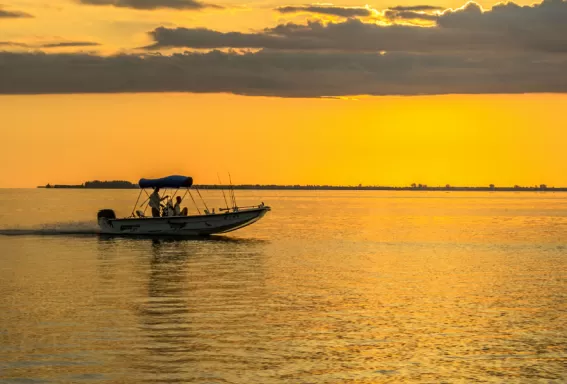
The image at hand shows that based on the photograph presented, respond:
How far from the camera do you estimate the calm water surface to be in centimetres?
2294

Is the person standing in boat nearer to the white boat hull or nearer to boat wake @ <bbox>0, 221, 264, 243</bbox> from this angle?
the white boat hull

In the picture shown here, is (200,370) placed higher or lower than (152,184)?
lower

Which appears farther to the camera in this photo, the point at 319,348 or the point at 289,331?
the point at 289,331

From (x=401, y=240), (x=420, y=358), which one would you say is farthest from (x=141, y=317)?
(x=401, y=240)

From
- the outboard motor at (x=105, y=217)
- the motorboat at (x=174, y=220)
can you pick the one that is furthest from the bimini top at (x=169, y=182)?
the outboard motor at (x=105, y=217)

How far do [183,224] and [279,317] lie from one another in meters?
38.9

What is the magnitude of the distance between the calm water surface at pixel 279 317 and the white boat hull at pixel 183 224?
8207 millimetres

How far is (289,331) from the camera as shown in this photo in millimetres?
28312

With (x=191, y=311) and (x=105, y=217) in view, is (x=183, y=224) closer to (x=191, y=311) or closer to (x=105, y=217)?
(x=105, y=217)

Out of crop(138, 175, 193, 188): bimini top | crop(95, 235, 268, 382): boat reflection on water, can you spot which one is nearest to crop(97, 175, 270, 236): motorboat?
crop(138, 175, 193, 188): bimini top

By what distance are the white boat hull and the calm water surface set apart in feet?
26.9

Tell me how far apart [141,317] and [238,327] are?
4.02 meters

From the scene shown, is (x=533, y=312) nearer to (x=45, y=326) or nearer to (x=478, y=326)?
(x=478, y=326)

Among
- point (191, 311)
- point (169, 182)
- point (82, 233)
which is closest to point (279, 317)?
point (191, 311)
